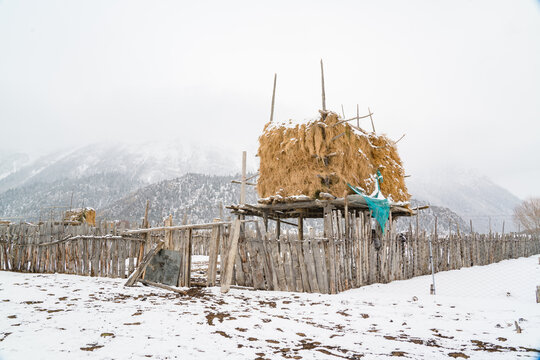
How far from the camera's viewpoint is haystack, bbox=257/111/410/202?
31.0 ft

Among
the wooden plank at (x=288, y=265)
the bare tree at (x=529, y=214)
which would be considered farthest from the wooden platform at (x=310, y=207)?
the bare tree at (x=529, y=214)

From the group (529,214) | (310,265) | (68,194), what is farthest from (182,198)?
(68,194)

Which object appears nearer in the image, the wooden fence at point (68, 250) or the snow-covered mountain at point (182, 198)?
the wooden fence at point (68, 250)

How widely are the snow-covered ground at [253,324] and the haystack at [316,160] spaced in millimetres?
3146

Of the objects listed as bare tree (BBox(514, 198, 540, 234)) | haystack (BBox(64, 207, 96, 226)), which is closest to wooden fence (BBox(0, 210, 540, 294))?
haystack (BBox(64, 207, 96, 226))

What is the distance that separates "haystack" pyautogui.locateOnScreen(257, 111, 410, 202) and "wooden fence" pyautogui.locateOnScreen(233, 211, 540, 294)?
1.19 m

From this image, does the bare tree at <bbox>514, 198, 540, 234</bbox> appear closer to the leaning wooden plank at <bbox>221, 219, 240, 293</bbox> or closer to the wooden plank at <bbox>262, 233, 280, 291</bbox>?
the wooden plank at <bbox>262, 233, 280, 291</bbox>

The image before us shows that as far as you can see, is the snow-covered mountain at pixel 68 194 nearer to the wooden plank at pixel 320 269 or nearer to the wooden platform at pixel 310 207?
the wooden platform at pixel 310 207

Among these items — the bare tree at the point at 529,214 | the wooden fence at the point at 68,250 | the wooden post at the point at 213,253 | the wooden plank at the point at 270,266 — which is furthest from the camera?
the bare tree at the point at 529,214

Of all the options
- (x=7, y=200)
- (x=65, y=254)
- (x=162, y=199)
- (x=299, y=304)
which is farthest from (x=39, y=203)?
(x=299, y=304)

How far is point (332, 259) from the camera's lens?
25.7ft

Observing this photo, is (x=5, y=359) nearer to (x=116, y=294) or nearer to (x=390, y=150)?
(x=116, y=294)

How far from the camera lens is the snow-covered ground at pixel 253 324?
363cm

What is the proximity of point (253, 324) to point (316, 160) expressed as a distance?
5.69 metres
